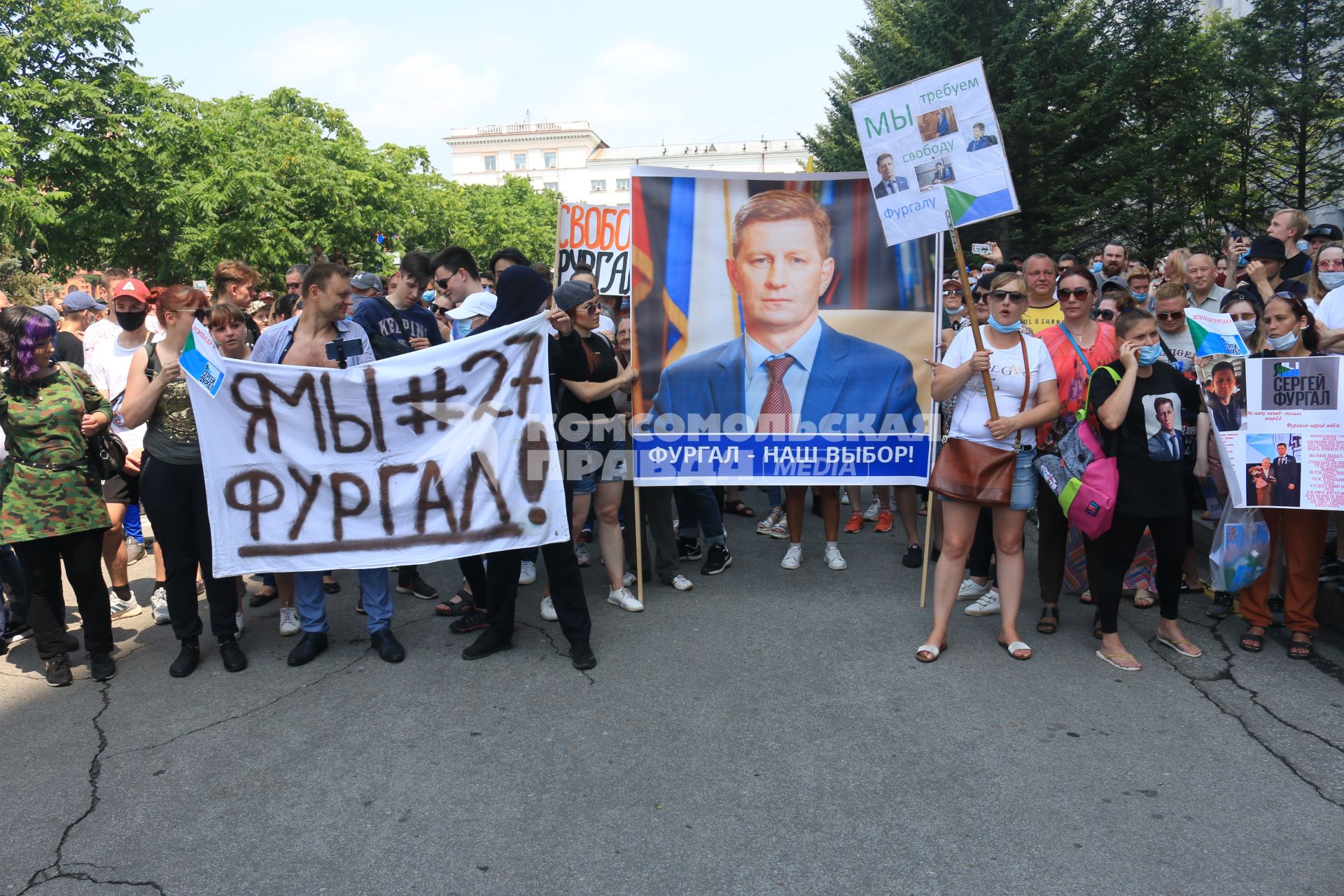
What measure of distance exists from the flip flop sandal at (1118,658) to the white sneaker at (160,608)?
5.42 m

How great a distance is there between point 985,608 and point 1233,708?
1.50m

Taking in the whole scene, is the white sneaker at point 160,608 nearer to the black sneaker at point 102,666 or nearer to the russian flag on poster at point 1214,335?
the black sneaker at point 102,666

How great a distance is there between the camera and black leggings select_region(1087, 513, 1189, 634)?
4.51m

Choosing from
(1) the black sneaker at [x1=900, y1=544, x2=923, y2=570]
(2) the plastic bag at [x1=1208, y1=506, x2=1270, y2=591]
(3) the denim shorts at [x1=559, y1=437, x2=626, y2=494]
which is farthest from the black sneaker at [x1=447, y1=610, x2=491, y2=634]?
(2) the plastic bag at [x1=1208, y1=506, x2=1270, y2=591]

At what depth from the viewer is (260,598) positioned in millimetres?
5867

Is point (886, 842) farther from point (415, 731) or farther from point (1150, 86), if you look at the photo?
point (1150, 86)

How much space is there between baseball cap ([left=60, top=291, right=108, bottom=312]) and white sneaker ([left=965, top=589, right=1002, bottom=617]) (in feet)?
23.3

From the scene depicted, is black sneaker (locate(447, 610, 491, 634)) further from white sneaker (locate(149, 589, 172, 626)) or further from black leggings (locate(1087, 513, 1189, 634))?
black leggings (locate(1087, 513, 1189, 634))

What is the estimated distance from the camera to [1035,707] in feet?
13.3

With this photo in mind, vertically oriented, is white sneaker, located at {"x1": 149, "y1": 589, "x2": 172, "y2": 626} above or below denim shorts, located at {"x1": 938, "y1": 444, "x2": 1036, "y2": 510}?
below

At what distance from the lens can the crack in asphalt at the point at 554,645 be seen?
448 cm

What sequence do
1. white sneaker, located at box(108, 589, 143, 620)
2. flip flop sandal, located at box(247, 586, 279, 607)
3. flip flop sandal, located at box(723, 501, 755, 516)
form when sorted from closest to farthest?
white sneaker, located at box(108, 589, 143, 620) < flip flop sandal, located at box(247, 586, 279, 607) < flip flop sandal, located at box(723, 501, 755, 516)

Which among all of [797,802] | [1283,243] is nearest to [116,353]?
[797,802]

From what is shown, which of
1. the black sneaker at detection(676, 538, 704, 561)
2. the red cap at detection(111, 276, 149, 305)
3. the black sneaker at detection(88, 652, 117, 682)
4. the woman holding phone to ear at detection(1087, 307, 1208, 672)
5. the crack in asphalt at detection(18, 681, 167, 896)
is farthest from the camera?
the black sneaker at detection(676, 538, 704, 561)
